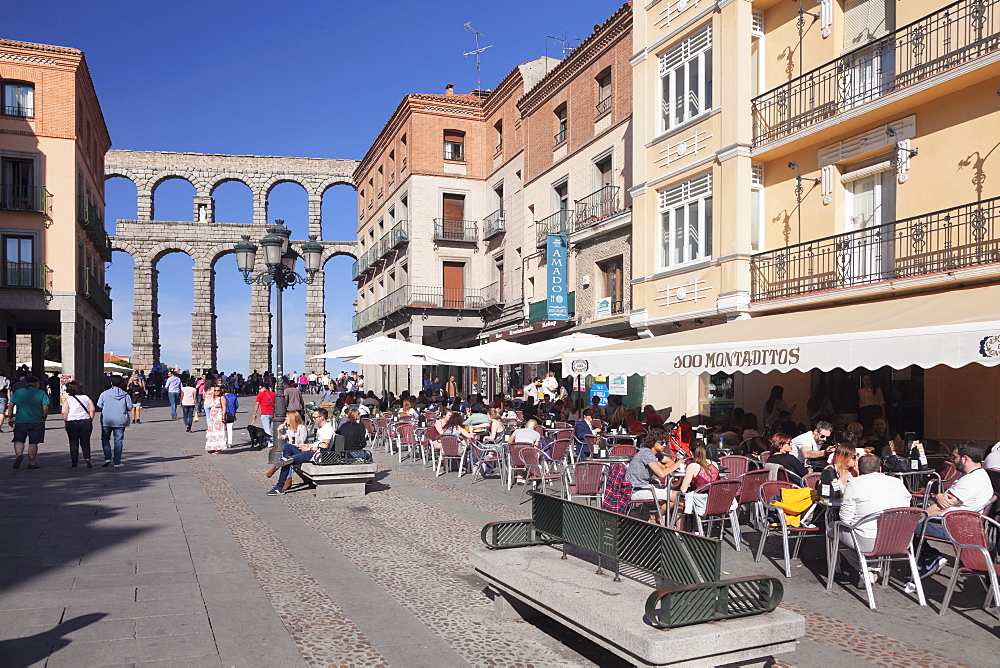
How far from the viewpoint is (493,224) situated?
33.5 m

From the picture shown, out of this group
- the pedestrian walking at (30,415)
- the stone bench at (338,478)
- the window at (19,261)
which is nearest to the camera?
the stone bench at (338,478)

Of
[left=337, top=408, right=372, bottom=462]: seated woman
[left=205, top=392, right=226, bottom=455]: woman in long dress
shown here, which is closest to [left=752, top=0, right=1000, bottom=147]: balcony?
[left=337, top=408, right=372, bottom=462]: seated woman

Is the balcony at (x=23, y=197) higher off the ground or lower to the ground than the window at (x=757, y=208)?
higher

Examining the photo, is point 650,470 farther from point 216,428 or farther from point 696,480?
point 216,428

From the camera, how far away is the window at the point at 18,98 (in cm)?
3045

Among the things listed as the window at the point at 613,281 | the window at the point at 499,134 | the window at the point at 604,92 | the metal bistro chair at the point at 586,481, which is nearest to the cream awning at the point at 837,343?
the metal bistro chair at the point at 586,481

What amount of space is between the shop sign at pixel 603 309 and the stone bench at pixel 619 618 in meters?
16.8

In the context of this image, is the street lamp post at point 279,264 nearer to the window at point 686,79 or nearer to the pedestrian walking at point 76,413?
the pedestrian walking at point 76,413

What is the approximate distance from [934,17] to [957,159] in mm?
2307

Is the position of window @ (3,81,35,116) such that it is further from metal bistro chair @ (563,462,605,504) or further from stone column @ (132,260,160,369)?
metal bistro chair @ (563,462,605,504)

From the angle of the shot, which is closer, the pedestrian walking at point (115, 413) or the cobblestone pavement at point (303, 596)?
the cobblestone pavement at point (303, 596)

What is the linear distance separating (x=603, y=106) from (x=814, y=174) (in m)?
10.4

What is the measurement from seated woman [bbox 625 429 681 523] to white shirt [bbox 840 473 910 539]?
219 cm

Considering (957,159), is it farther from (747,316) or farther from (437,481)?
(437,481)
